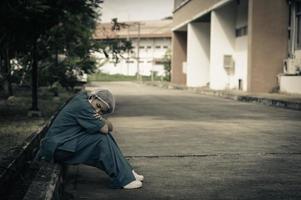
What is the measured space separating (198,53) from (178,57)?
8.36 m

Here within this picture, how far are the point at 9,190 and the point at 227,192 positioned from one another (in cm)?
240

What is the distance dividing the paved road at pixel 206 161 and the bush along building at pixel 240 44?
553 inches

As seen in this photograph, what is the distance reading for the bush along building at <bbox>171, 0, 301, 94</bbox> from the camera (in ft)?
88.7

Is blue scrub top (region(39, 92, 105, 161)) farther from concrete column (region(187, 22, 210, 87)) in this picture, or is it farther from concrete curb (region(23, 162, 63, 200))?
concrete column (region(187, 22, 210, 87))

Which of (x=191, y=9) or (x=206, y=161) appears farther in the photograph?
(x=191, y=9)

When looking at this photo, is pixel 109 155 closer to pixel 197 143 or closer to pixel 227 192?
pixel 227 192

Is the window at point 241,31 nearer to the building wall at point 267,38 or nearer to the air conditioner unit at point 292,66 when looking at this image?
the building wall at point 267,38

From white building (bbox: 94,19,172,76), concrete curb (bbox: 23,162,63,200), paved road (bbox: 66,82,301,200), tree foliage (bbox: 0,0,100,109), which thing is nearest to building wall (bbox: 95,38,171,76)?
white building (bbox: 94,19,172,76)

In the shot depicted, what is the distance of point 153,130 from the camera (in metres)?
11.8

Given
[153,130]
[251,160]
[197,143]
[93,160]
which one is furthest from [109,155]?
[153,130]

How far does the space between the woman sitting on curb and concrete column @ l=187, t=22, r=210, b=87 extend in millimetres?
39020

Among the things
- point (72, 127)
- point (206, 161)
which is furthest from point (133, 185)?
point (206, 161)

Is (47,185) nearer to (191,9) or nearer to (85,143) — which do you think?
(85,143)

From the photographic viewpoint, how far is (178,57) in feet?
174
